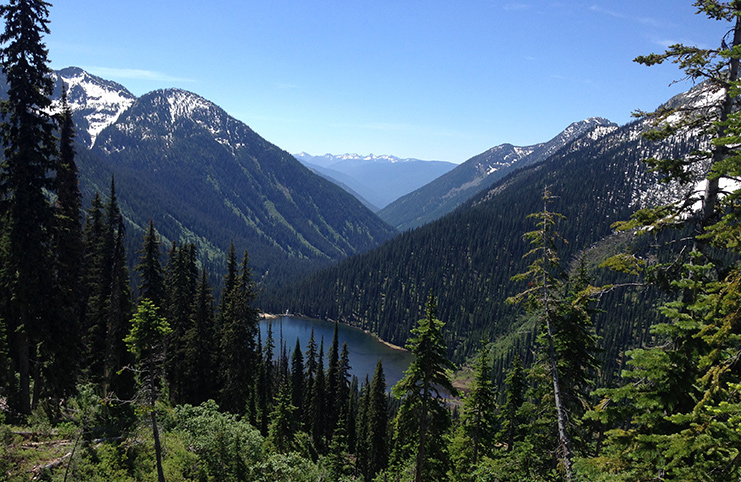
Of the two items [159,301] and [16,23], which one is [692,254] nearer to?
[16,23]

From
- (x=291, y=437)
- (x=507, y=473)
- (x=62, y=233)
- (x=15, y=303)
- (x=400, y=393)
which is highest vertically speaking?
(x=62, y=233)

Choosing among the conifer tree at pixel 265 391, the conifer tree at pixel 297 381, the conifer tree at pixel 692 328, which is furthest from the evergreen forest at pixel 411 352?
the conifer tree at pixel 297 381

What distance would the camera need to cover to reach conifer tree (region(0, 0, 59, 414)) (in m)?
22.4

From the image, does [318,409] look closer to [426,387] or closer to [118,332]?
[118,332]

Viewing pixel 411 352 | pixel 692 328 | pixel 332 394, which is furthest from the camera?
pixel 332 394

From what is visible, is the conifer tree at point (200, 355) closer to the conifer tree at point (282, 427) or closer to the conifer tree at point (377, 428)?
the conifer tree at point (282, 427)

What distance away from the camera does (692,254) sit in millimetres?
11469

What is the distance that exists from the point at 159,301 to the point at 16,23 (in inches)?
1180

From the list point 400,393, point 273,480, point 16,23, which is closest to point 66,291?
point 16,23

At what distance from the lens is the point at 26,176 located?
75.7 feet

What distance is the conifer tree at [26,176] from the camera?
22.4 metres

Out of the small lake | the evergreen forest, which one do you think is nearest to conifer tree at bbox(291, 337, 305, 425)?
the evergreen forest

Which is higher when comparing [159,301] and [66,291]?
[66,291]

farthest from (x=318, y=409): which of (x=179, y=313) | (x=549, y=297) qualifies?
(x=549, y=297)
